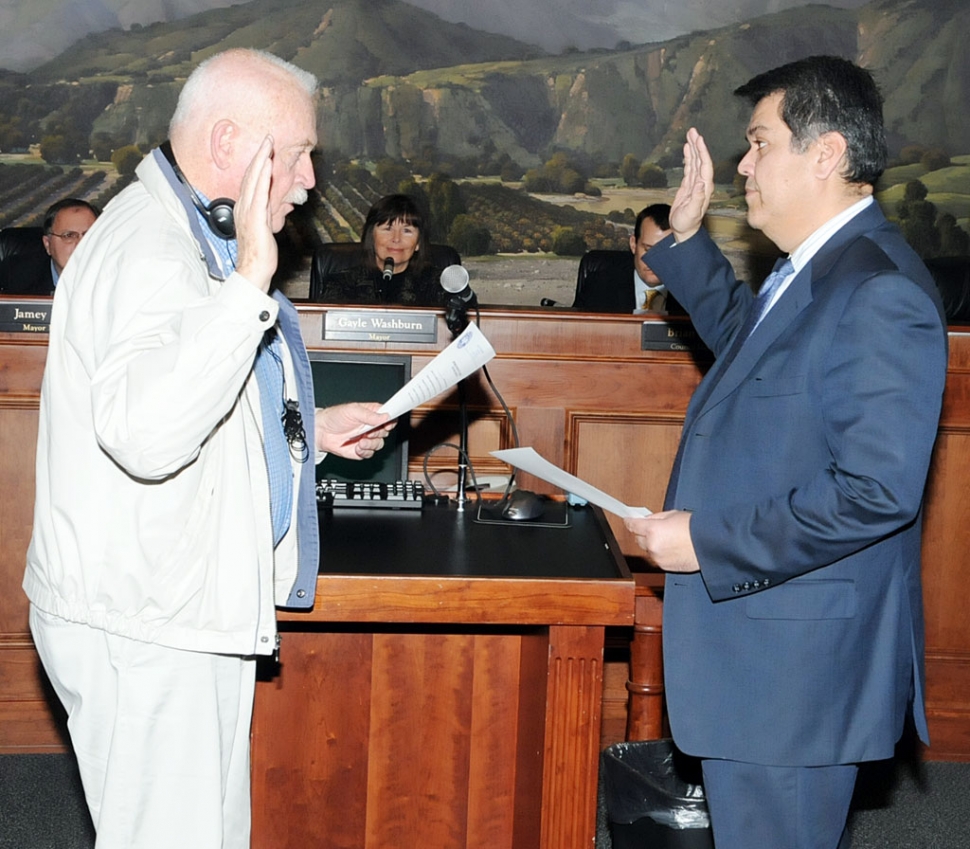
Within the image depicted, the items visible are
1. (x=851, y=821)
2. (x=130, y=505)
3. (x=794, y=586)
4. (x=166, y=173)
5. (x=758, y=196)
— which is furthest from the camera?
(x=851, y=821)

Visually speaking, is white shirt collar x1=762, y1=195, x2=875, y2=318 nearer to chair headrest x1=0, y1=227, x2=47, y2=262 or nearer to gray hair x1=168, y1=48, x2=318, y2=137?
gray hair x1=168, y1=48, x2=318, y2=137

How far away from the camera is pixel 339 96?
22.1 feet

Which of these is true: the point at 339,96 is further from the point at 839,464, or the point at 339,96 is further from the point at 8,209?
the point at 839,464

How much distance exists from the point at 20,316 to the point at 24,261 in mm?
2257

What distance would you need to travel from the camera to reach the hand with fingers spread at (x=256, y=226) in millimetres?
1333

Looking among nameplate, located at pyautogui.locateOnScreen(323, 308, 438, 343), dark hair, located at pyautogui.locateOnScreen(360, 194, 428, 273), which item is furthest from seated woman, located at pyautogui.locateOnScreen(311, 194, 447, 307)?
nameplate, located at pyautogui.locateOnScreen(323, 308, 438, 343)

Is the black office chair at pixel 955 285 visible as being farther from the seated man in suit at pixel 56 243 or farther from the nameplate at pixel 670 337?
the seated man in suit at pixel 56 243

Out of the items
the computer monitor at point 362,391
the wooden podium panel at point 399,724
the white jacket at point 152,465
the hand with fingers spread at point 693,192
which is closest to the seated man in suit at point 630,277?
the computer monitor at point 362,391

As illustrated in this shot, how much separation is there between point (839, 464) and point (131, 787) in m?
1.07

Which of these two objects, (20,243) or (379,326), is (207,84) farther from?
(20,243)

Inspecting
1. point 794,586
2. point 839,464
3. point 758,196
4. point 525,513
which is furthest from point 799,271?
point 525,513

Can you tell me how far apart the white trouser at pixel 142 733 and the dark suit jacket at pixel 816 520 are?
28.4 inches

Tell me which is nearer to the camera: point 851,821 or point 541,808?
point 541,808

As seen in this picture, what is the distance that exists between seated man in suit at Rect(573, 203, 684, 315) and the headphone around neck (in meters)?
3.07
